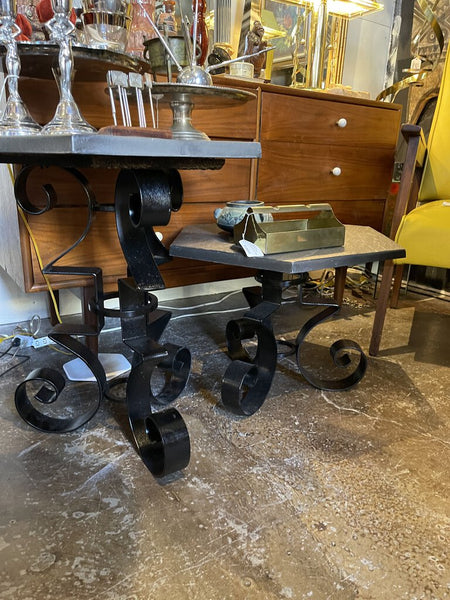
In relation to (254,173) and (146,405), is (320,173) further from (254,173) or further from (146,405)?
(146,405)

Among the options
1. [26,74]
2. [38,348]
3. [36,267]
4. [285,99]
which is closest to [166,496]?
[36,267]

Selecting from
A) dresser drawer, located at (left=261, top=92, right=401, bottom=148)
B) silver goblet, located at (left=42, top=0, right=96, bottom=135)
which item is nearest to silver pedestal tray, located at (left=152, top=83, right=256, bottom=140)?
silver goblet, located at (left=42, top=0, right=96, bottom=135)

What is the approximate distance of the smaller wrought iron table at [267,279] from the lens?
1.00 metres

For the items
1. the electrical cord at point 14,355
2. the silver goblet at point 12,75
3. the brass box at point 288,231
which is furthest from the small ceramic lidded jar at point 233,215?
the electrical cord at point 14,355

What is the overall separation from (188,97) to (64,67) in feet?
0.99

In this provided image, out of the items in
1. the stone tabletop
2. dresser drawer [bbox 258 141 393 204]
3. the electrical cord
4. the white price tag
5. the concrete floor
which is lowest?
the electrical cord

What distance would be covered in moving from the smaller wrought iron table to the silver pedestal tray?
26cm

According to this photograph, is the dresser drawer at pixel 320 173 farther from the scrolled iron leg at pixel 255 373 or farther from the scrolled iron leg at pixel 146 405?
the scrolled iron leg at pixel 146 405

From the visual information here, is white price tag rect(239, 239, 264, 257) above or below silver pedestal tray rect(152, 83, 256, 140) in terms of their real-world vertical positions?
below

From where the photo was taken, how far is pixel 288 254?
3.40 feet

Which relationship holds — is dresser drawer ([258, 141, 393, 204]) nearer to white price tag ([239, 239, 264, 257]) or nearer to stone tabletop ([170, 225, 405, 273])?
stone tabletop ([170, 225, 405, 273])

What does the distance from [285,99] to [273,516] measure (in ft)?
4.12

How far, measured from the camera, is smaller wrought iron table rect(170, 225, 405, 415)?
100 centimetres

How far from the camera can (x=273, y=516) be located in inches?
31.6
